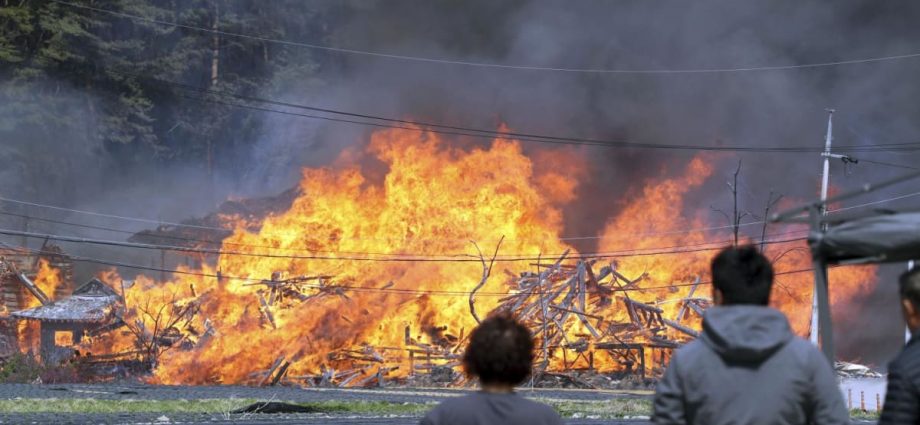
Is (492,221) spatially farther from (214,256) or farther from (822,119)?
(822,119)

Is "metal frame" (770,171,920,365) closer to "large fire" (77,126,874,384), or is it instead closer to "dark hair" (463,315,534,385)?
"dark hair" (463,315,534,385)

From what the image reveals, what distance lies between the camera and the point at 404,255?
4009 centimetres

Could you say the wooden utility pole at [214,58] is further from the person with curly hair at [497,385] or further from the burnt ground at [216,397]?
the person with curly hair at [497,385]

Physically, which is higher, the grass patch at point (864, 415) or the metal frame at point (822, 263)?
the metal frame at point (822, 263)

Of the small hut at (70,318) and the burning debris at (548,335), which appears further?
the small hut at (70,318)

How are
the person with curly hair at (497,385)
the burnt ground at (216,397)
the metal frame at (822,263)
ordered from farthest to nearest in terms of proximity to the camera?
1. the burnt ground at (216,397)
2. the metal frame at (822,263)
3. the person with curly hair at (497,385)

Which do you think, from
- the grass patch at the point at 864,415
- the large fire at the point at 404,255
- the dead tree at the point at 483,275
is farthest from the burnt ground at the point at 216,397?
A: the large fire at the point at 404,255

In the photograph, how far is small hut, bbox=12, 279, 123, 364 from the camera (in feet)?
121

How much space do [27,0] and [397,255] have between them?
25.9 metres

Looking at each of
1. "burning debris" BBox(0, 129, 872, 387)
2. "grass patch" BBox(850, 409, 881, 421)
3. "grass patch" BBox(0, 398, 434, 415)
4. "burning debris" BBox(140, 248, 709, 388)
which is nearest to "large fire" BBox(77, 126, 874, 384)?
"burning debris" BBox(0, 129, 872, 387)

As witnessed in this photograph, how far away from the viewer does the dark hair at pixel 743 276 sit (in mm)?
3988

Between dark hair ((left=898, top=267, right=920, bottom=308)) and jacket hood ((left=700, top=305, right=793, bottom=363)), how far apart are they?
67 cm

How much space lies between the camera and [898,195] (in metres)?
44.6

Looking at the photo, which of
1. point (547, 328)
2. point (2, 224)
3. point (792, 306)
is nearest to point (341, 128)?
point (2, 224)
